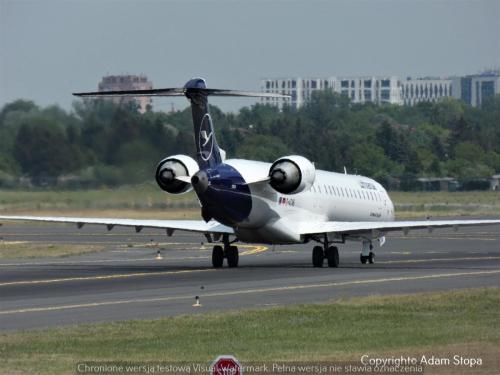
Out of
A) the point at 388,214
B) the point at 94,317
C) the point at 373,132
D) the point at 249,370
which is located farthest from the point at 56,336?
the point at 373,132

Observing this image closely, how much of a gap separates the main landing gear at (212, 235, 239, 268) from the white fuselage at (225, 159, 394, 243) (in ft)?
2.58

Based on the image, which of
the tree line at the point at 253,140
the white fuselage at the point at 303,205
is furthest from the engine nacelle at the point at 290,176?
the tree line at the point at 253,140

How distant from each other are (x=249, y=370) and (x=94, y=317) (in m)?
8.76

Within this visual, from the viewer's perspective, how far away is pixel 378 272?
1634 inches

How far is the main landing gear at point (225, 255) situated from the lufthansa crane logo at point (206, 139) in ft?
11.5

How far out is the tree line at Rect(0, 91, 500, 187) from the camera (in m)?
59.1

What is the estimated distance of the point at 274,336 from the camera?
2478 cm

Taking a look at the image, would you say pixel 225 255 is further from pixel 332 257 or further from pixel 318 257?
pixel 332 257

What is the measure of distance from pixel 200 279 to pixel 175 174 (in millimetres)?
3950

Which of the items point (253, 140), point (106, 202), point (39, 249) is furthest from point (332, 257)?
point (253, 140)

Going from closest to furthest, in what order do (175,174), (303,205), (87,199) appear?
(175,174)
(303,205)
(87,199)

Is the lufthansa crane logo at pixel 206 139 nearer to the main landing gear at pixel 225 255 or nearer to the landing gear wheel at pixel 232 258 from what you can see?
the main landing gear at pixel 225 255

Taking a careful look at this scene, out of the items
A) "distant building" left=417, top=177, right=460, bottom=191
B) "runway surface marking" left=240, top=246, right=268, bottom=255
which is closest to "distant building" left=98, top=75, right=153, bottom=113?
"runway surface marking" left=240, top=246, right=268, bottom=255

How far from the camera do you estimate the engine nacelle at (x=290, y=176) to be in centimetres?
4159
